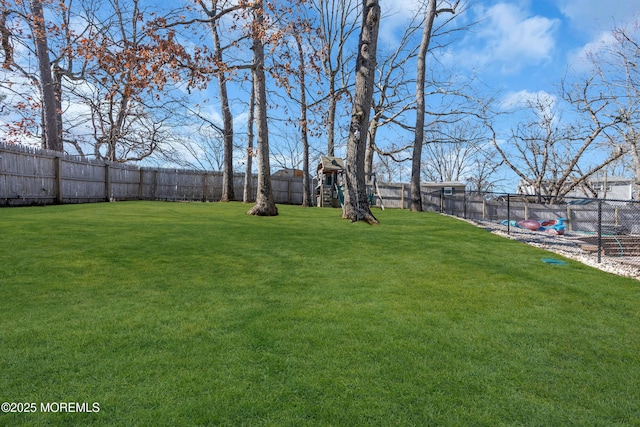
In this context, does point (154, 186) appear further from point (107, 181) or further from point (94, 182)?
point (94, 182)

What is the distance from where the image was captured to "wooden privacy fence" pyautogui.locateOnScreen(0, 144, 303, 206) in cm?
1128

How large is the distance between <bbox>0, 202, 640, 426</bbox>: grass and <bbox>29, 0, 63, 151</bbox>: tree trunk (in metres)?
10.8

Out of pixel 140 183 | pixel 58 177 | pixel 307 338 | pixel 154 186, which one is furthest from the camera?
pixel 154 186

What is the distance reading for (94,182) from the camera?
50.0 ft

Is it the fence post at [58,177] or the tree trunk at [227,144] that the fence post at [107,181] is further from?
the tree trunk at [227,144]

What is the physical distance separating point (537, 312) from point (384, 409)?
2.36m

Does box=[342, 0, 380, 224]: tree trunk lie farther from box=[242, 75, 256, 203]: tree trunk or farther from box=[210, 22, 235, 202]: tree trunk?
box=[210, 22, 235, 202]: tree trunk

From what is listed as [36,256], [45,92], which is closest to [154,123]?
[45,92]

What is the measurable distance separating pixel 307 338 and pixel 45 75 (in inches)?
629

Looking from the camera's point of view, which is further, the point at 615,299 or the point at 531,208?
the point at 531,208

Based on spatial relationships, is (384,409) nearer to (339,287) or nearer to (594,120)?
(339,287)

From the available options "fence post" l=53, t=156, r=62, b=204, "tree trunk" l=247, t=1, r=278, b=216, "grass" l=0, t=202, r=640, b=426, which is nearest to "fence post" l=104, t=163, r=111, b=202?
"fence post" l=53, t=156, r=62, b=204

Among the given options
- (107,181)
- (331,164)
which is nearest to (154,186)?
(107,181)

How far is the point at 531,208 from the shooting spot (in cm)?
1792
